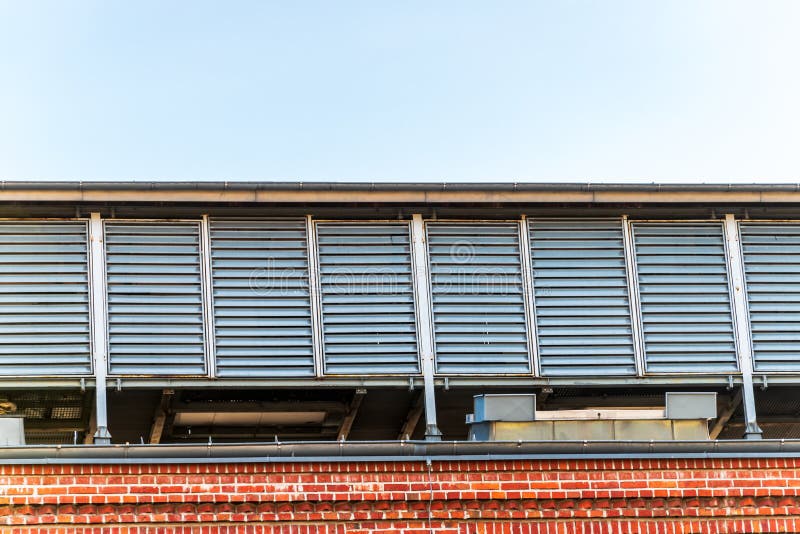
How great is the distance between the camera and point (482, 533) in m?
15.9

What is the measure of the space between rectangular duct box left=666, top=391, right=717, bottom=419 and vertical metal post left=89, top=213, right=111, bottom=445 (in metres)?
6.44

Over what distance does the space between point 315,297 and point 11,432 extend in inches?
151

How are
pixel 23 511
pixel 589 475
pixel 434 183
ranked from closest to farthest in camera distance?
pixel 23 511, pixel 589 475, pixel 434 183

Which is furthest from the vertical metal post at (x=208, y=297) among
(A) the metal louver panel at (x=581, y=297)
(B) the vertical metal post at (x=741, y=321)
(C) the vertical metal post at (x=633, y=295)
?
(B) the vertical metal post at (x=741, y=321)

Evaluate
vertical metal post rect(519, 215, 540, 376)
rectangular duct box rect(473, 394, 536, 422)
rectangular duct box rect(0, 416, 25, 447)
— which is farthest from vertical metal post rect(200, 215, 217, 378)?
vertical metal post rect(519, 215, 540, 376)

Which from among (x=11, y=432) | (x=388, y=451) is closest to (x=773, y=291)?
(x=388, y=451)

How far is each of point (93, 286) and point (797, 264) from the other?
8650 mm

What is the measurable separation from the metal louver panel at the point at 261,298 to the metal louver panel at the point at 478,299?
1604mm

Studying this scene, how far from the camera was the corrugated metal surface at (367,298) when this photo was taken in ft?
55.9

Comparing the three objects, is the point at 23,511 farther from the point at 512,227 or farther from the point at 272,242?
the point at 512,227

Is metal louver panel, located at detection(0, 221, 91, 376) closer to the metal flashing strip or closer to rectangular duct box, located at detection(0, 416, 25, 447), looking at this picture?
rectangular duct box, located at detection(0, 416, 25, 447)

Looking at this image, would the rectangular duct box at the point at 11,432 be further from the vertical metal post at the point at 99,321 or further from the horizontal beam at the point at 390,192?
the horizontal beam at the point at 390,192

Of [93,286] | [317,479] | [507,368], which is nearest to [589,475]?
[507,368]

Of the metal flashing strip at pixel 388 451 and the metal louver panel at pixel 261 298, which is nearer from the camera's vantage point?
the metal flashing strip at pixel 388 451
